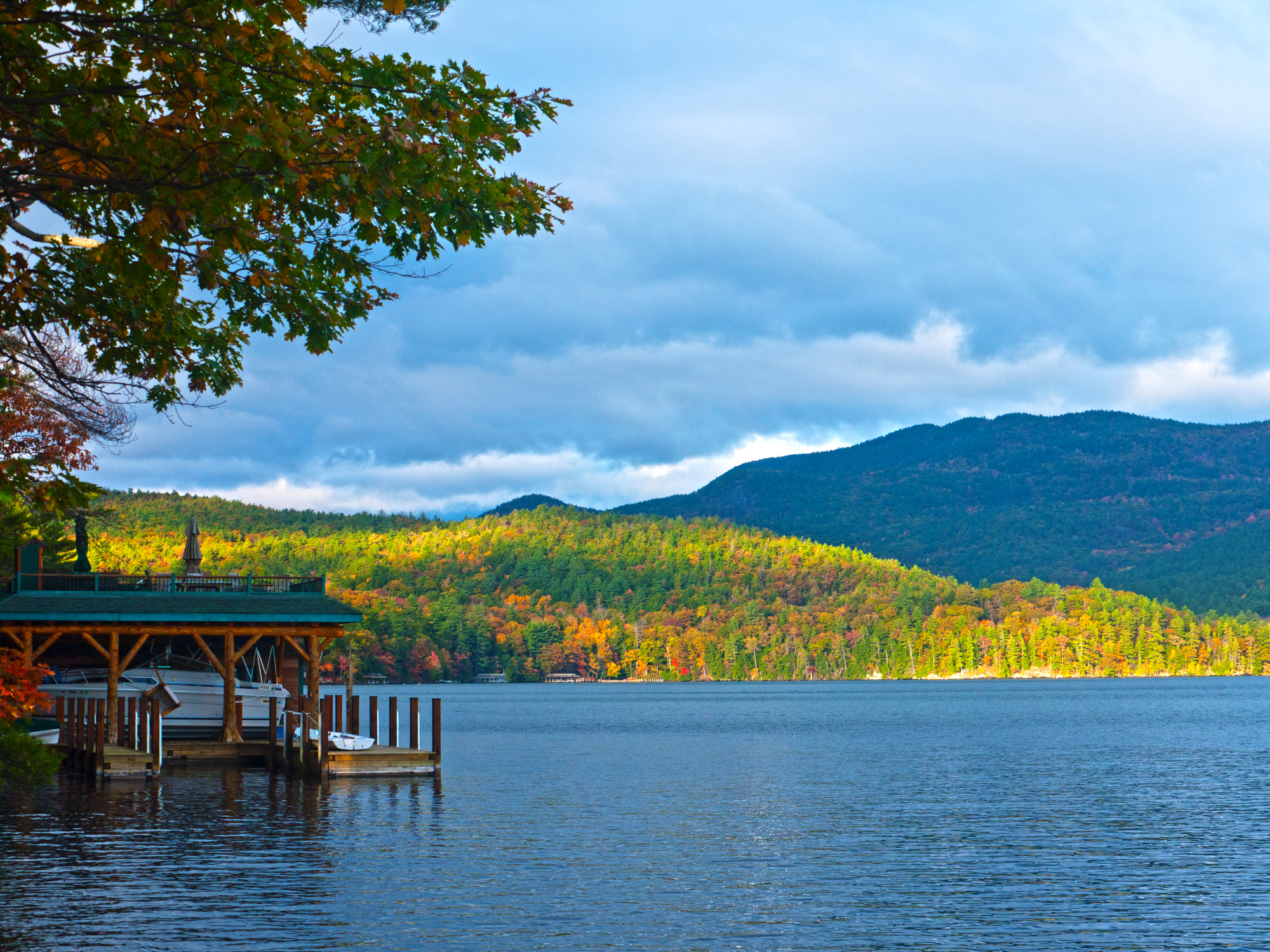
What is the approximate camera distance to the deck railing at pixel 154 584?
133 feet

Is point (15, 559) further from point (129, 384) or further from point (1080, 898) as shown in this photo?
point (1080, 898)

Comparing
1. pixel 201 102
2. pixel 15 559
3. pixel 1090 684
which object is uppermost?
pixel 201 102

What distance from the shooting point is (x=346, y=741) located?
130ft

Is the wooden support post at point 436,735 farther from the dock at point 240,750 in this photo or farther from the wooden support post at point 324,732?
the wooden support post at point 324,732

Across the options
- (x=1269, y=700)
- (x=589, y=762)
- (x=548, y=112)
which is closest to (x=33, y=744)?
(x=548, y=112)

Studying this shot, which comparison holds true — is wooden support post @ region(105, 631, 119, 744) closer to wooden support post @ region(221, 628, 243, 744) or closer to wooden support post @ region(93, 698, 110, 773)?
wooden support post @ region(93, 698, 110, 773)

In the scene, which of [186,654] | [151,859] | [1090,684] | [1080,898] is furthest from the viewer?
[1090,684]

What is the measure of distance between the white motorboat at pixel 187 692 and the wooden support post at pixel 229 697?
0.72m

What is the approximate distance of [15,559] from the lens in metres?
42.9

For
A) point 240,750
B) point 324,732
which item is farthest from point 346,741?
point 240,750

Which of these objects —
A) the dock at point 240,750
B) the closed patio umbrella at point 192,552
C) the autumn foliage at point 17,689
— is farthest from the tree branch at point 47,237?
the closed patio umbrella at point 192,552

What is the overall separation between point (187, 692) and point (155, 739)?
6.56 metres

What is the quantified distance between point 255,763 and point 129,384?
1185 inches

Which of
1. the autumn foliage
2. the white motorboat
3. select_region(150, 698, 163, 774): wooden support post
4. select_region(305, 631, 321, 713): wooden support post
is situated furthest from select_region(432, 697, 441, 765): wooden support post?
the autumn foliage
